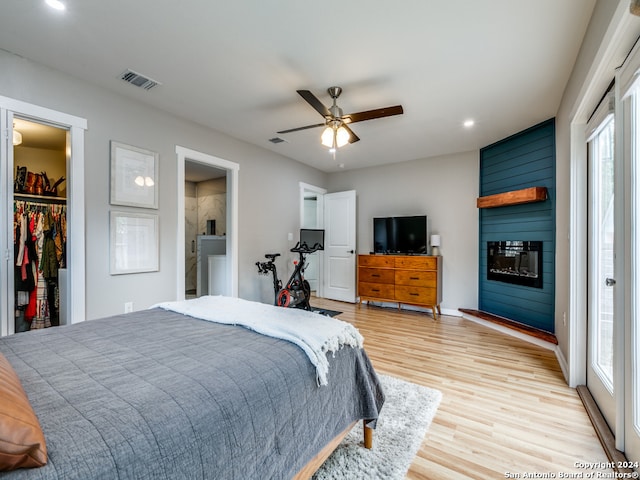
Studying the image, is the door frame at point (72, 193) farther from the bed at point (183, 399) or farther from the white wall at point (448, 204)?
the white wall at point (448, 204)

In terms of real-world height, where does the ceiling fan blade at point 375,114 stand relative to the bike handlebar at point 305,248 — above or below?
above

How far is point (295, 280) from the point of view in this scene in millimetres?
4711

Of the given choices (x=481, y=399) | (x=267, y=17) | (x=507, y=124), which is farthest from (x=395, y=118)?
(x=481, y=399)

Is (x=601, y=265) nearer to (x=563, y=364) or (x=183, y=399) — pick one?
(x=563, y=364)

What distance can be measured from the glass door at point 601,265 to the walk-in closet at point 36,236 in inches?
194

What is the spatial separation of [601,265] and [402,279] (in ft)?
8.98

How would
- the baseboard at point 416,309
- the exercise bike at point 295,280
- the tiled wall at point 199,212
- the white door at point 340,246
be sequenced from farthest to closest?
the tiled wall at point 199,212
the white door at point 340,246
the baseboard at point 416,309
the exercise bike at point 295,280

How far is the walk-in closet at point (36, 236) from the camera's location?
336cm

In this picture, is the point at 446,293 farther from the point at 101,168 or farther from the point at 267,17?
the point at 101,168

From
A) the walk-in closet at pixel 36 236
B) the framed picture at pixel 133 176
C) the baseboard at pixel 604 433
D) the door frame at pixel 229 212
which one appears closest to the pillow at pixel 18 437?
the baseboard at pixel 604 433

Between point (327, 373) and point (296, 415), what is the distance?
9.4 inches

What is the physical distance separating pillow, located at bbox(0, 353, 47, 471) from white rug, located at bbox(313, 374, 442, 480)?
4.21 ft

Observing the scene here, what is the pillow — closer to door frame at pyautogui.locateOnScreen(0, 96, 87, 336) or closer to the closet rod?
door frame at pyautogui.locateOnScreen(0, 96, 87, 336)

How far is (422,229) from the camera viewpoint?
4.86 m
